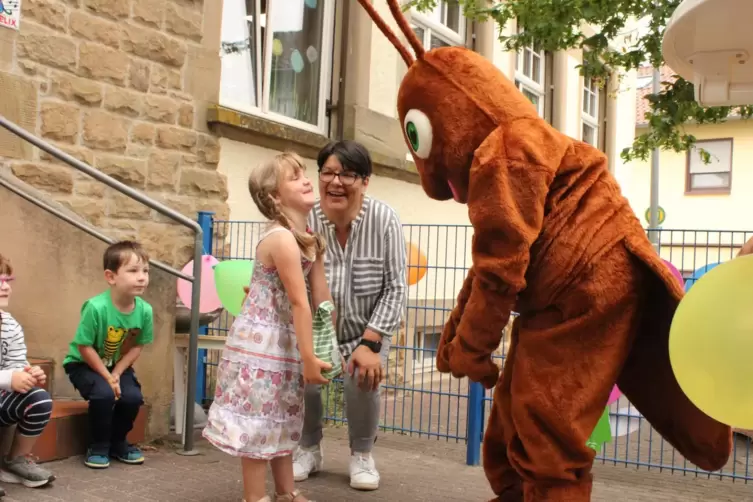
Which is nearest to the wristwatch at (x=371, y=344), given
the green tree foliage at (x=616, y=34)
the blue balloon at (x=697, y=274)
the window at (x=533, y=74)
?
the blue balloon at (x=697, y=274)

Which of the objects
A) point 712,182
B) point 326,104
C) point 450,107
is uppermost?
point 712,182

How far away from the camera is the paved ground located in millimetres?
3891

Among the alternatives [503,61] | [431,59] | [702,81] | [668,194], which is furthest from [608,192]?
[668,194]

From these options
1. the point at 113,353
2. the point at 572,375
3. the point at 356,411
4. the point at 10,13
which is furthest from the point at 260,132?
the point at 572,375

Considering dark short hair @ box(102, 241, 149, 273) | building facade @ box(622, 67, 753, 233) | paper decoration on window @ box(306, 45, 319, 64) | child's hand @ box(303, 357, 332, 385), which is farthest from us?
building facade @ box(622, 67, 753, 233)

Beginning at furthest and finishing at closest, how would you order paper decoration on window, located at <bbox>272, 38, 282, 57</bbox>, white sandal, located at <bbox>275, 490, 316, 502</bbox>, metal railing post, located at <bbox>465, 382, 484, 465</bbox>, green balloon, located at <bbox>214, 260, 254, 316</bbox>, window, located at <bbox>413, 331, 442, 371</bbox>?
paper decoration on window, located at <bbox>272, 38, 282, 57</bbox> < window, located at <bbox>413, 331, 442, 371</bbox> < metal railing post, located at <bbox>465, 382, 484, 465</bbox> < green balloon, located at <bbox>214, 260, 254, 316</bbox> < white sandal, located at <bbox>275, 490, 316, 502</bbox>

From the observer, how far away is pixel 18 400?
3725 mm

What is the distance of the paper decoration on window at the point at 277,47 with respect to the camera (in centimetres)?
769

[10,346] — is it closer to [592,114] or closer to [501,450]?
[501,450]

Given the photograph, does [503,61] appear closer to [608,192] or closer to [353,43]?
[353,43]

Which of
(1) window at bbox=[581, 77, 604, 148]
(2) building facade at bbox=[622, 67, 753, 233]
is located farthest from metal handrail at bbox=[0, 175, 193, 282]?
(2) building facade at bbox=[622, 67, 753, 233]

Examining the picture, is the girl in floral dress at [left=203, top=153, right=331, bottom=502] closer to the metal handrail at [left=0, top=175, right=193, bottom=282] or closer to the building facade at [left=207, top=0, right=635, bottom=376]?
the metal handrail at [left=0, top=175, right=193, bottom=282]

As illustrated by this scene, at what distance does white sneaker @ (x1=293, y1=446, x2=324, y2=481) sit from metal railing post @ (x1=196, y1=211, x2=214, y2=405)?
5.93 ft

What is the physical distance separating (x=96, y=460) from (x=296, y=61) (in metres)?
4.78
